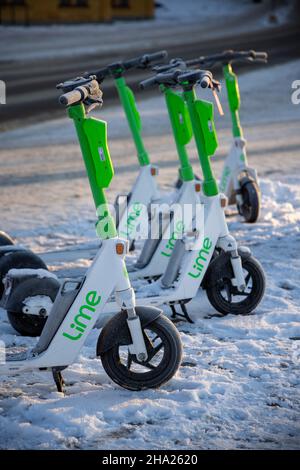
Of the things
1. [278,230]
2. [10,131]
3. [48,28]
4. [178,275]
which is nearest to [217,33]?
[48,28]

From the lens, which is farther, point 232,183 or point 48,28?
point 48,28

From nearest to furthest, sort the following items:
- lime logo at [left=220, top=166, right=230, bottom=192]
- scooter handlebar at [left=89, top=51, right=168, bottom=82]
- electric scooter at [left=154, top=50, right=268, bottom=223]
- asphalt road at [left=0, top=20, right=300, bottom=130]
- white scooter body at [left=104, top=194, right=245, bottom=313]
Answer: white scooter body at [left=104, top=194, right=245, bottom=313], scooter handlebar at [left=89, top=51, right=168, bottom=82], electric scooter at [left=154, top=50, right=268, bottom=223], lime logo at [left=220, top=166, right=230, bottom=192], asphalt road at [left=0, top=20, right=300, bottom=130]

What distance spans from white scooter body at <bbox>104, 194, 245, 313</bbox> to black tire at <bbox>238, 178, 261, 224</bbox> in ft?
7.90

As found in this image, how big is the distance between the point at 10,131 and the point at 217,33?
827 inches

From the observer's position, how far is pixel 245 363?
192 inches

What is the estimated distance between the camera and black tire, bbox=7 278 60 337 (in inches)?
209

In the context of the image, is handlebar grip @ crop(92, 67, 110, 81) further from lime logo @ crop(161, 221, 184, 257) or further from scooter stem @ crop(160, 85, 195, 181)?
lime logo @ crop(161, 221, 184, 257)

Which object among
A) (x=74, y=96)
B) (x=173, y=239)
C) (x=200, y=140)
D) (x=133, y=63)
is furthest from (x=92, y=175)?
(x=133, y=63)

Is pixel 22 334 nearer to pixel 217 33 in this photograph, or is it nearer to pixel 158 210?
pixel 158 210

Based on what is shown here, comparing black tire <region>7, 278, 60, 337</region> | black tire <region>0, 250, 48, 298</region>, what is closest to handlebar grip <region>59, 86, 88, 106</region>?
black tire <region>7, 278, 60, 337</region>

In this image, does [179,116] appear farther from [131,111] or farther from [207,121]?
[131,111]

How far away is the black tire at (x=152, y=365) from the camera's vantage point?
4.51 m

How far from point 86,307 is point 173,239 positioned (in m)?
1.78

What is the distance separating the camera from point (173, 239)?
243 inches
